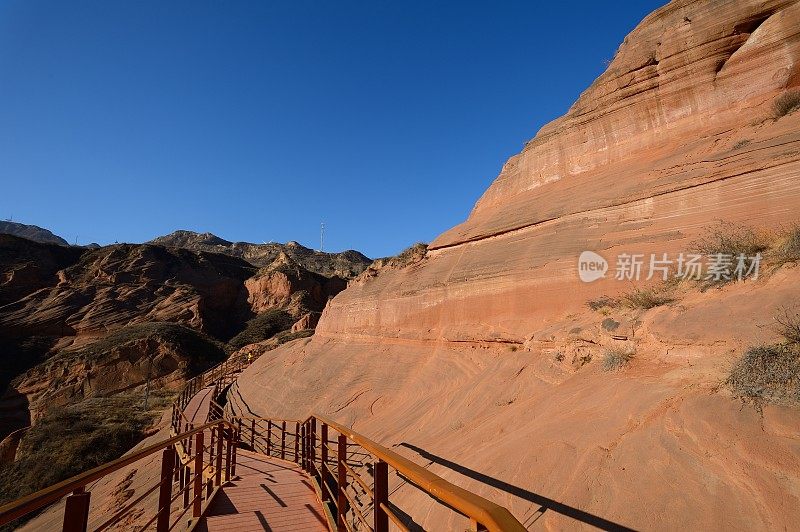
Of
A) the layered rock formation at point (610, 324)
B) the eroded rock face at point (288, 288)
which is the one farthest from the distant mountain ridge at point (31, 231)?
the layered rock formation at point (610, 324)

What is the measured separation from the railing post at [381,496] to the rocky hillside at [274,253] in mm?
65067

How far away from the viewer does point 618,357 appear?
19.2ft

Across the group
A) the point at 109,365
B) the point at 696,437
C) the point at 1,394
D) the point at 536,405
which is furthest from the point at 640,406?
the point at 1,394

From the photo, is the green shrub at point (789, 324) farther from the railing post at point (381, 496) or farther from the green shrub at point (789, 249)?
the railing post at point (381, 496)

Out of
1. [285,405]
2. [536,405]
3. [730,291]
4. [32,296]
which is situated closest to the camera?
[730,291]

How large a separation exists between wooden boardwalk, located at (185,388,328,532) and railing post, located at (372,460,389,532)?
8.73ft

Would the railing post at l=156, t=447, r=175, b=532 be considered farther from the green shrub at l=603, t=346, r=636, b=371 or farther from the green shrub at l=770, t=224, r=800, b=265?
the green shrub at l=770, t=224, r=800, b=265

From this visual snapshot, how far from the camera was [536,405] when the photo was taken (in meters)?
6.25

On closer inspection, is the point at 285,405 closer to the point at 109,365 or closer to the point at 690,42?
the point at 690,42

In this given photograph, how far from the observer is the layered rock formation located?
3.59 meters

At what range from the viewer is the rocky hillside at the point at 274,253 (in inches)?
3145

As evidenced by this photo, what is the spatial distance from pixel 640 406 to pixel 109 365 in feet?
122

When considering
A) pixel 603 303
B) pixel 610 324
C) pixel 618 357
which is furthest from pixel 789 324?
pixel 603 303

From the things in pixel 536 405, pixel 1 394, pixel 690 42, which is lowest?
pixel 1 394
